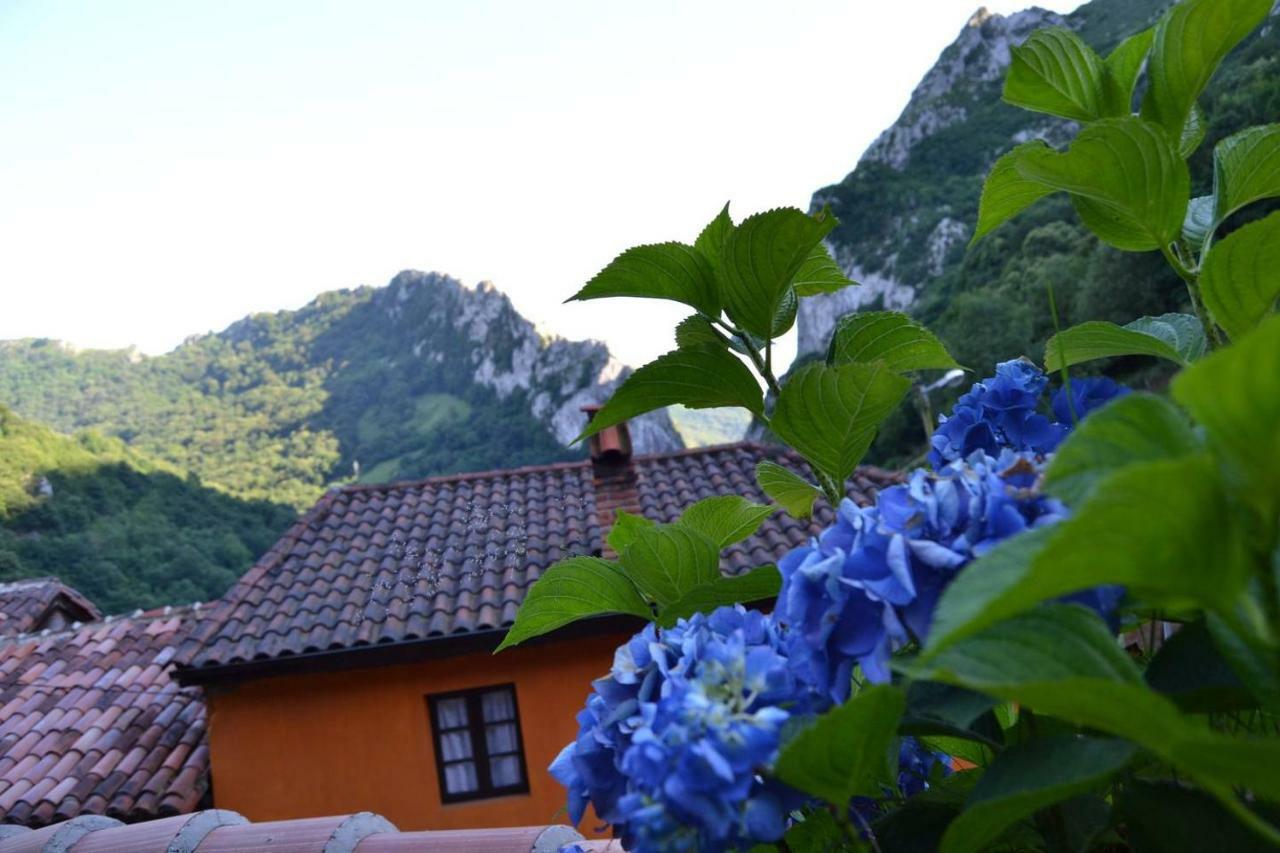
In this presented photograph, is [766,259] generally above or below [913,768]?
above

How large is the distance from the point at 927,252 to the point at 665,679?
4333cm

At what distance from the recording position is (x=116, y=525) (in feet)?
101

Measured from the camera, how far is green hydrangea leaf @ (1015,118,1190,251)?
21.6 inches

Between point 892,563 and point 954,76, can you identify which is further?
point 954,76

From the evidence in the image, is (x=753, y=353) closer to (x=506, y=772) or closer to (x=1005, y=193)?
(x=1005, y=193)

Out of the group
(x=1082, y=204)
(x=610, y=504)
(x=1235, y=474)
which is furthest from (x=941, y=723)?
(x=610, y=504)

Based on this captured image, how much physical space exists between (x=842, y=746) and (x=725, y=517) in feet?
1.21

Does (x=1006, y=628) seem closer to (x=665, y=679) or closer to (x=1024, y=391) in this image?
(x=665, y=679)

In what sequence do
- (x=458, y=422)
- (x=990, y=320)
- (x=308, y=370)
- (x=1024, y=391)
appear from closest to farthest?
(x=1024, y=391) → (x=990, y=320) → (x=458, y=422) → (x=308, y=370)

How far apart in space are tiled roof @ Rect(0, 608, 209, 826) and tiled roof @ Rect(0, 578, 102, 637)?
309 cm

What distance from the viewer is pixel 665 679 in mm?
501

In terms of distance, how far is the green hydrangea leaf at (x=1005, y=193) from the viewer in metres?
0.67

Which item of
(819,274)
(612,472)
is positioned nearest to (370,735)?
(612,472)

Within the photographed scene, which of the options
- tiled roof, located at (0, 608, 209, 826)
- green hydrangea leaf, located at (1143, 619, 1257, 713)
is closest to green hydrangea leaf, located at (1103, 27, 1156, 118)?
green hydrangea leaf, located at (1143, 619, 1257, 713)
